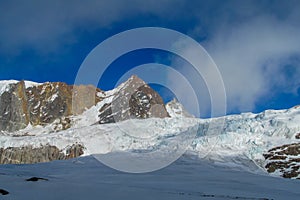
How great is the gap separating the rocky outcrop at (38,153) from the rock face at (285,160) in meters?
71.3

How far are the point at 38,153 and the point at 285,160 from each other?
9622 cm

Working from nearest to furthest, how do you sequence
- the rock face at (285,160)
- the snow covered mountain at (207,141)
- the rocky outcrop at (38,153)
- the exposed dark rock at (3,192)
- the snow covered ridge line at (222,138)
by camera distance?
the exposed dark rock at (3,192) → the snow covered ridge line at (222,138) → the snow covered mountain at (207,141) → the rock face at (285,160) → the rocky outcrop at (38,153)

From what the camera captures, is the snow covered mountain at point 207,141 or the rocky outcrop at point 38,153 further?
the rocky outcrop at point 38,153

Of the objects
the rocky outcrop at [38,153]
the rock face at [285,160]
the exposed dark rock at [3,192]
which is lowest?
the exposed dark rock at [3,192]

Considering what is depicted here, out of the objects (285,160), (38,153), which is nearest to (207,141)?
(285,160)

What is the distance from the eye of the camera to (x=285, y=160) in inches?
4355

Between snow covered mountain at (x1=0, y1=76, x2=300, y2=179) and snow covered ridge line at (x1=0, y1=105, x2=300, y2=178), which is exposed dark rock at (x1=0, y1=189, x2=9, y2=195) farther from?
snow covered ridge line at (x1=0, y1=105, x2=300, y2=178)

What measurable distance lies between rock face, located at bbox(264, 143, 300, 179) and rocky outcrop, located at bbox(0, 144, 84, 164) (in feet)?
234

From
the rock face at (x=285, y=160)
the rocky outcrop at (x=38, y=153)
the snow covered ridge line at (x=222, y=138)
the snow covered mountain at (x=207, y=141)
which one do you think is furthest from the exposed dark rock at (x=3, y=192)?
the rocky outcrop at (x=38, y=153)

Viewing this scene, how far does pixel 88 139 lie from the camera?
146 meters

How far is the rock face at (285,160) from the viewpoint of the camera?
338ft

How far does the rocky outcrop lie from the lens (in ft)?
487

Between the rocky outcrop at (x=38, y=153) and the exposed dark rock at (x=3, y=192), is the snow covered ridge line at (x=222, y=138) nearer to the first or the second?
the rocky outcrop at (x=38, y=153)

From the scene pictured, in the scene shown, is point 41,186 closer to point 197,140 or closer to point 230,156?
point 230,156
